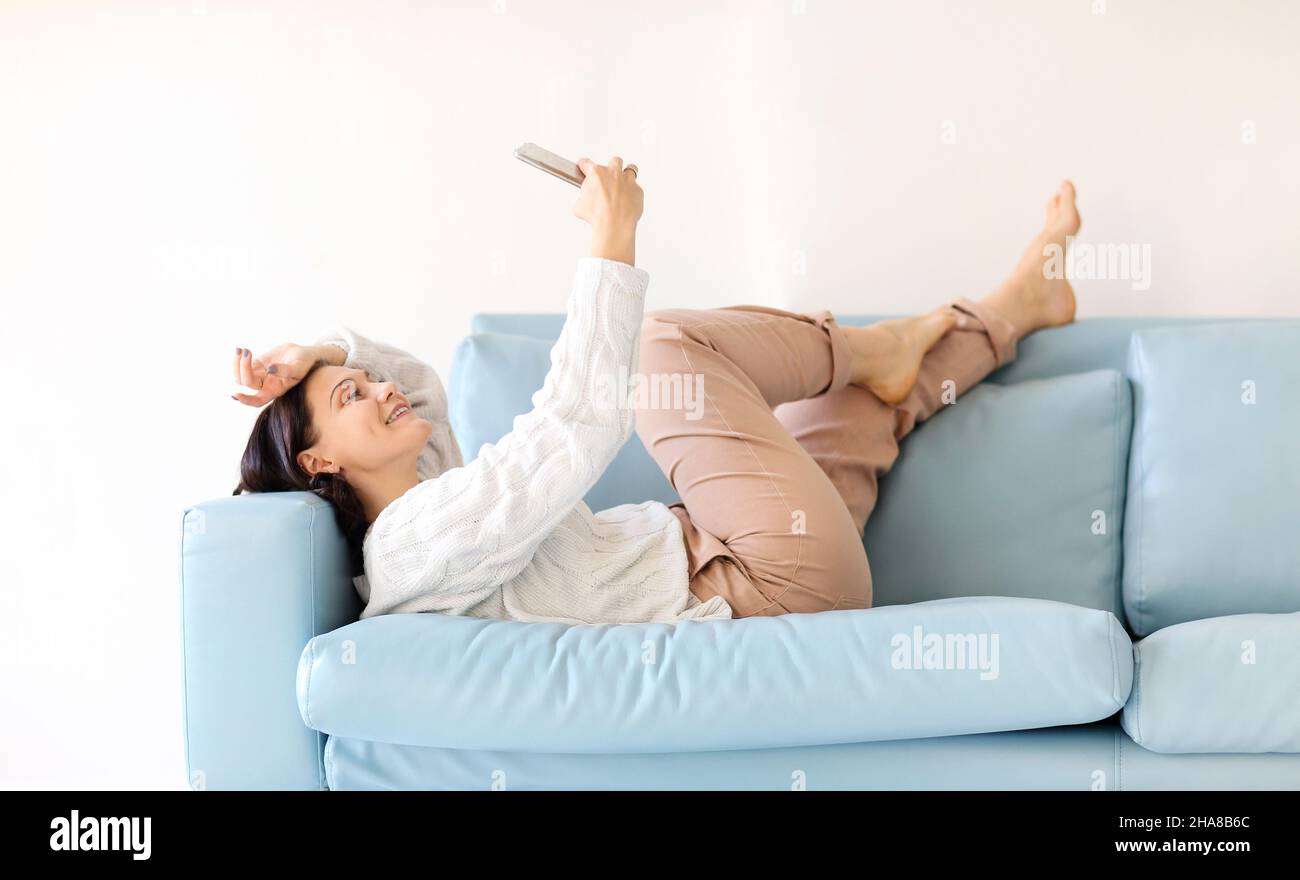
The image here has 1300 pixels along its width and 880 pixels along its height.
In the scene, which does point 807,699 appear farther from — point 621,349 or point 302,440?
point 302,440

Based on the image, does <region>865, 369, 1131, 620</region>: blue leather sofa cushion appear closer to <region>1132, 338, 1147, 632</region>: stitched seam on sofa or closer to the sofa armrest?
<region>1132, 338, 1147, 632</region>: stitched seam on sofa

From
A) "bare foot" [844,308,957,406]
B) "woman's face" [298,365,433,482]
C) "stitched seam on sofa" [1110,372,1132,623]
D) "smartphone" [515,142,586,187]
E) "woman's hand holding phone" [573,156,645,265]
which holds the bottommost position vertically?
"stitched seam on sofa" [1110,372,1132,623]

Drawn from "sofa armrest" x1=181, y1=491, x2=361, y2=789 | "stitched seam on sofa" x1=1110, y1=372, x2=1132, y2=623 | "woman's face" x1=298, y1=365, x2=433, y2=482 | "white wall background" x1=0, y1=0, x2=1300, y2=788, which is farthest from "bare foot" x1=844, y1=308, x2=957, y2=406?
"sofa armrest" x1=181, y1=491, x2=361, y2=789

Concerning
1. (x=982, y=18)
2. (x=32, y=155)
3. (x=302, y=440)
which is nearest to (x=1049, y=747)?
(x=302, y=440)

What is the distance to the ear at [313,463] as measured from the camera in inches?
59.9

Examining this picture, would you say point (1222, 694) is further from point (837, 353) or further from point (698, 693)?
point (837, 353)

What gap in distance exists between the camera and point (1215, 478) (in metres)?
1.71

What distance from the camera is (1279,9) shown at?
226 cm

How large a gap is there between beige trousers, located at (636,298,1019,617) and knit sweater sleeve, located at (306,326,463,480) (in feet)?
1.11

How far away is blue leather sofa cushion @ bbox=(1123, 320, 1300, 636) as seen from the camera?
1670 mm

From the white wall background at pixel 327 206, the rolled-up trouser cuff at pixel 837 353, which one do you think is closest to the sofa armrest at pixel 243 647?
the rolled-up trouser cuff at pixel 837 353

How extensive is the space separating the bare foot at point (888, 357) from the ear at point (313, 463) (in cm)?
82
